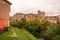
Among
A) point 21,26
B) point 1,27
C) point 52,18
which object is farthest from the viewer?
point 52,18

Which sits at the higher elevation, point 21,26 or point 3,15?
point 3,15

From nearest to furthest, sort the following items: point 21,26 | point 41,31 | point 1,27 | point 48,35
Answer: point 1,27, point 48,35, point 41,31, point 21,26

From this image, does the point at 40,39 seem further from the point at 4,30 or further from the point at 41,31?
the point at 4,30

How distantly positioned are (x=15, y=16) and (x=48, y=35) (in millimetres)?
49756

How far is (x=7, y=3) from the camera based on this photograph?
758 inches

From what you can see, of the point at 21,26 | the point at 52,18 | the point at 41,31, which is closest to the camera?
the point at 41,31

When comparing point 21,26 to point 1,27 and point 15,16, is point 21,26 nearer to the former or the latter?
point 1,27

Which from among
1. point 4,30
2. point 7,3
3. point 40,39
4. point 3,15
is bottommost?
point 40,39

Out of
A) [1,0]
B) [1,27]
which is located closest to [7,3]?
[1,0]

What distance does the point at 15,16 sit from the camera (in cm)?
7731

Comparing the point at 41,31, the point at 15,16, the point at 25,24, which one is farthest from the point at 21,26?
the point at 15,16

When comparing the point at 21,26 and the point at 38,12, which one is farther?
the point at 38,12

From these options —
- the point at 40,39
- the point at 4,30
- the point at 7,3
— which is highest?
the point at 7,3

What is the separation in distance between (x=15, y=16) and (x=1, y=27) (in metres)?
59.8
